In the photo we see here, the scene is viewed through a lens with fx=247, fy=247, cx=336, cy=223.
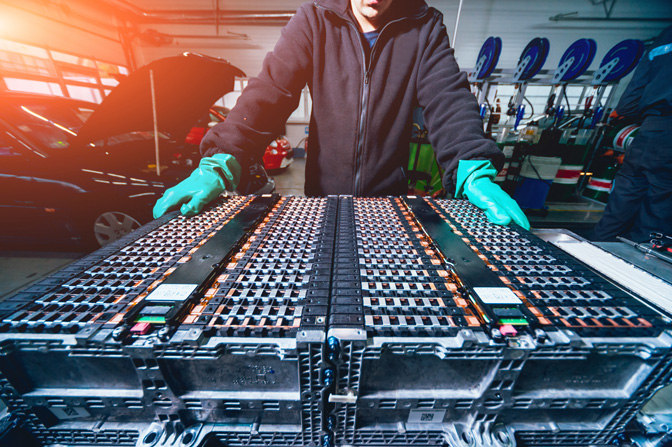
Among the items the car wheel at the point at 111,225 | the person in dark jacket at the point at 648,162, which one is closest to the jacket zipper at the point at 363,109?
the car wheel at the point at 111,225

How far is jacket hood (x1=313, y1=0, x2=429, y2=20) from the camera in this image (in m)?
1.39

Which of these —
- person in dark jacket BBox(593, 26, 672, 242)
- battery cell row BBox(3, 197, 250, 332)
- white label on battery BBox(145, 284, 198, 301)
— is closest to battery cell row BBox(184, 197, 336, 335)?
white label on battery BBox(145, 284, 198, 301)

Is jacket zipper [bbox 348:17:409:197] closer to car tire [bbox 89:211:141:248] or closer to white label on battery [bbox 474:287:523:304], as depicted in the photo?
white label on battery [bbox 474:287:523:304]

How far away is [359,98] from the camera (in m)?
1.48

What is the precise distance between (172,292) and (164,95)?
8.39ft

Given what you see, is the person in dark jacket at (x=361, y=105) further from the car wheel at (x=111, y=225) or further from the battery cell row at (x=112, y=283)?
the car wheel at (x=111, y=225)

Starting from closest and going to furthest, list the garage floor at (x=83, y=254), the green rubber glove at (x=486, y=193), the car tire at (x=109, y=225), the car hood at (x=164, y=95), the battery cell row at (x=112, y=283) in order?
the battery cell row at (x=112, y=283) → the green rubber glove at (x=486, y=193) → the car hood at (x=164, y=95) → the garage floor at (x=83, y=254) → the car tire at (x=109, y=225)

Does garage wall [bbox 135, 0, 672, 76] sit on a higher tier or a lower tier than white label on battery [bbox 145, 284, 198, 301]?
higher

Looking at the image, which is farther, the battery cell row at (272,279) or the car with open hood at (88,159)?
the car with open hood at (88,159)

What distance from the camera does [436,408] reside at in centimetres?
57

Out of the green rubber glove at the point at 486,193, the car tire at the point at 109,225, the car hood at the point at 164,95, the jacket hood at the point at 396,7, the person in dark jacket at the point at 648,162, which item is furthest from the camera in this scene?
the car tire at the point at 109,225

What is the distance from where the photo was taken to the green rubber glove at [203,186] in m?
1.08

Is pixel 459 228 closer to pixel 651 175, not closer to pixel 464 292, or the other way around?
pixel 464 292

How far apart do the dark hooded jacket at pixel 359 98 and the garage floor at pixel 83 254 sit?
2.45 meters
